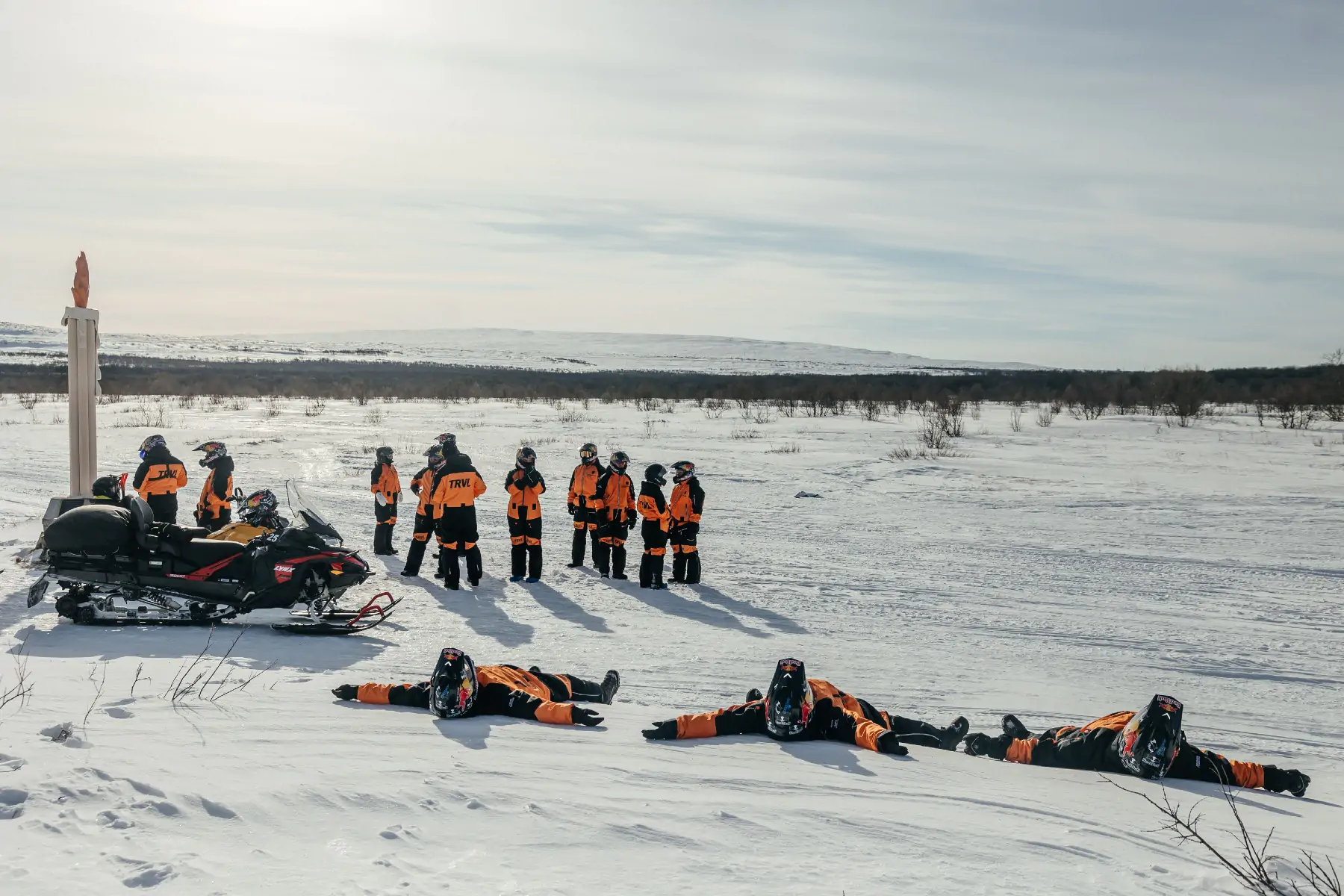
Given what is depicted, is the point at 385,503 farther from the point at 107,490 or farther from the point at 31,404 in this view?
the point at 31,404

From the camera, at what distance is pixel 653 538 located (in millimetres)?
11375

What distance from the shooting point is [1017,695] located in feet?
24.5

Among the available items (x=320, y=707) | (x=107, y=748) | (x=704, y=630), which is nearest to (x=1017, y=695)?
(x=704, y=630)

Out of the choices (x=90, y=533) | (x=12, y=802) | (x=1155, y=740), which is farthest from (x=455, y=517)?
(x=1155, y=740)

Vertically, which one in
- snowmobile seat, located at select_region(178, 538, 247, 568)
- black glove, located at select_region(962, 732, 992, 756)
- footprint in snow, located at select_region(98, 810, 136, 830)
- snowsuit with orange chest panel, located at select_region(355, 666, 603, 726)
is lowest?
black glove, located at select_region(962, 732, 992, 756)

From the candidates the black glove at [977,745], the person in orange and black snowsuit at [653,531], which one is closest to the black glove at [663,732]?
the black glove at [977,745]

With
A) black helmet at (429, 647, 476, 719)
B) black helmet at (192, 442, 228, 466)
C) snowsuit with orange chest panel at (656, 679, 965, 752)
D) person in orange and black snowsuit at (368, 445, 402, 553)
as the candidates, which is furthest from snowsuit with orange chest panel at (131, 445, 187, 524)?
snowsuit with orange chest panel at (656, 679, 965, 752)

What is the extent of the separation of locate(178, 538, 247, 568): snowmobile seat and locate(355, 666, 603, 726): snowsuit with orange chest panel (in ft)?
10.6

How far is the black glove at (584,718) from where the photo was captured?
6.03 metres

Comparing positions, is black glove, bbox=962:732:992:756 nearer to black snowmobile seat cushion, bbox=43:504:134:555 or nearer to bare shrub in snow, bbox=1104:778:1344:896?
bare shrub in snow, bbox=1104:778:1344:896

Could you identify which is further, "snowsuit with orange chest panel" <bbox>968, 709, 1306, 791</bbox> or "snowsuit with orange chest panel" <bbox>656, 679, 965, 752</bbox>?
"snowsuit with orange chest panel" <bbox>656, 679, 965, 752</bbox>

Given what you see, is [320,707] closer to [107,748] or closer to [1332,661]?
[107,748]

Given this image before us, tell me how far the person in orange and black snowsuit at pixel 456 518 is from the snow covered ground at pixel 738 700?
0.37 m

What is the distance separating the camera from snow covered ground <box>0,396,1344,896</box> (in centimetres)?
392
